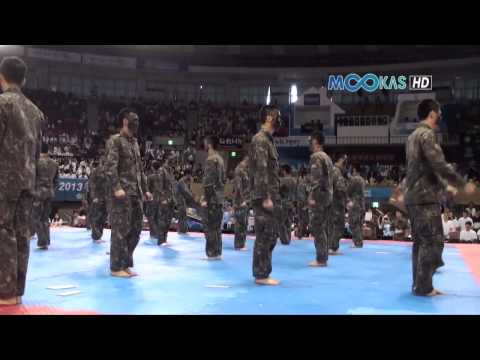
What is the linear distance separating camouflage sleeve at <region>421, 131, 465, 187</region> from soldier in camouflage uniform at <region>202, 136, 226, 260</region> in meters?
4.27

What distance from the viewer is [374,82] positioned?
32438 millimetres

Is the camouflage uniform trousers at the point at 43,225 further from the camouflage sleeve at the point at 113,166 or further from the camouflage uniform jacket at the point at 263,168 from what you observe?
the camouflage uniform jacket at the point at 263,168

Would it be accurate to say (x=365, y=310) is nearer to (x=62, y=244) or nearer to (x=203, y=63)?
(x=62, y=244)

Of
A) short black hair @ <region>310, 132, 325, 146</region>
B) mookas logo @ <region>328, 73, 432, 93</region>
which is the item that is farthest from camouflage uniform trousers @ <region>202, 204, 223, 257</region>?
mookas logo @ <region>328, 73, 432, 93</region>

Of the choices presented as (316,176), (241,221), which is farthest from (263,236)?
(241,221)

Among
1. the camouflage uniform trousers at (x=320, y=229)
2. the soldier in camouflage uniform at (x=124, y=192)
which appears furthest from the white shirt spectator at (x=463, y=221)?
the soldier in camouflage uniform at (x=124, y=192)

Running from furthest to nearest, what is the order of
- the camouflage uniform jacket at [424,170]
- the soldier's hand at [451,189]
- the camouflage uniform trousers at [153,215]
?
the camouflage uniform trousers at [153,215] → the camouflage uniform jacket at [424,170] → the soldier's hand at [451,189]

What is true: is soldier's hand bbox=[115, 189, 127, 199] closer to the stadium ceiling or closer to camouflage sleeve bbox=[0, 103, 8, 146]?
camouflage sleeve bbox=[0, 103, 8, 146]

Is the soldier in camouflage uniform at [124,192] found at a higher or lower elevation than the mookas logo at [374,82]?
lower

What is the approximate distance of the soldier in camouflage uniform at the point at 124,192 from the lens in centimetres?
648

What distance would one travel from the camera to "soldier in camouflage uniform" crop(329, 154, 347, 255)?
10.3 m

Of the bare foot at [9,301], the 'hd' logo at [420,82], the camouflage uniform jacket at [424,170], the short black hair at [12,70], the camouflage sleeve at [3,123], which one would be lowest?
the bare foot at [9,301]

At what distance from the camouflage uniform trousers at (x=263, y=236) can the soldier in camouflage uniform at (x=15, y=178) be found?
2677 millimetres

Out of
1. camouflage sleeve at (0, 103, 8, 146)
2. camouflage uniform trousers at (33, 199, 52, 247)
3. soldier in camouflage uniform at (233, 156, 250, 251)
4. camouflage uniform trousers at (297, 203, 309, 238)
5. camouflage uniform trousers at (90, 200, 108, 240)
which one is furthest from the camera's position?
camouflage uniform trousers at (297, 203, 309, 238)
